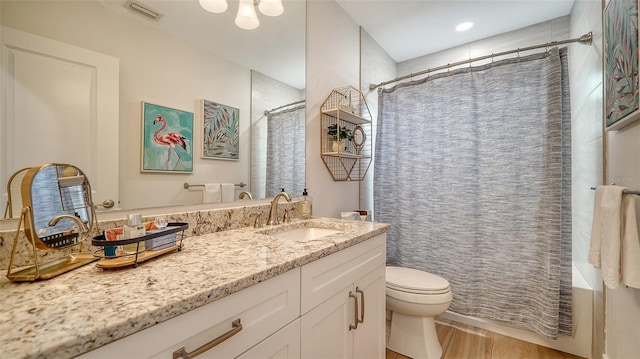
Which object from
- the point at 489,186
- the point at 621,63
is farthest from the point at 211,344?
the point at 489,186

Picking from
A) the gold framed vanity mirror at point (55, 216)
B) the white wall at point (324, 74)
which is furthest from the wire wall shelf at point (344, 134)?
the gold framed vanity mirror at point (55, 216)

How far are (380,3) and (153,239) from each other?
2.13m

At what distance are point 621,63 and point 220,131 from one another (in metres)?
1.79

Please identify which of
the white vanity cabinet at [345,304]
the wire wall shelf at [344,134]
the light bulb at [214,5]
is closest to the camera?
the white vanity cabinet at [345,304]

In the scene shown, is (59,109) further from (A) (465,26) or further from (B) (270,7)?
(A) (465,26)

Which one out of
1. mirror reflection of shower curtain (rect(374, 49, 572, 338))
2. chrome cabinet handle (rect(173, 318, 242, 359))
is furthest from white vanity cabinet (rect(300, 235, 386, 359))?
Answer: mirror reflection of shower curtain (rect(374, 49, 572, 338))

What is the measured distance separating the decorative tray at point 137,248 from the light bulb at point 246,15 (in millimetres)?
1058

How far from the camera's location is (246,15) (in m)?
1.28

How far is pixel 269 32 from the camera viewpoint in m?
1.47

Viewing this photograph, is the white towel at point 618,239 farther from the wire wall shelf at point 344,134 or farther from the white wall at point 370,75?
the white wall at point 370,75

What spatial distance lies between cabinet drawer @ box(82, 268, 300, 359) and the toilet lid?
1.00 m

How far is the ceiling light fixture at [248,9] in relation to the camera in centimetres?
118

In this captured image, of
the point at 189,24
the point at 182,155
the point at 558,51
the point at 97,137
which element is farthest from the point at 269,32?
the point at 558,51

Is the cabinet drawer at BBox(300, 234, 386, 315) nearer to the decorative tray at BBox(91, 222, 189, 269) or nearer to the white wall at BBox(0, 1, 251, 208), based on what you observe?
the decorative tray at BBox(91, 222, 189, 269)
